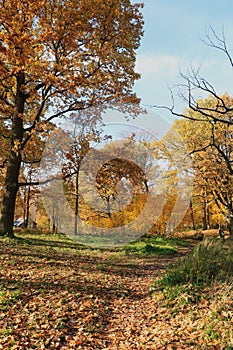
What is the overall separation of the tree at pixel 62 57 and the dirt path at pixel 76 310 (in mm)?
6084

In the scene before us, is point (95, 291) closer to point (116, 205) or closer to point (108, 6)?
point (108, 6)

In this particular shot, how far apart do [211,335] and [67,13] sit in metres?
10.7

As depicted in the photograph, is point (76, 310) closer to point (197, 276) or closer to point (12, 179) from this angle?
point (197, 276)

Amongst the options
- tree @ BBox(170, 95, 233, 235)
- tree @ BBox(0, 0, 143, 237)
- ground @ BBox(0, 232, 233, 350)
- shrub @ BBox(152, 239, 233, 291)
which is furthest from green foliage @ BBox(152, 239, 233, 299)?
tree @ BBox(170, 95, 233, 235)

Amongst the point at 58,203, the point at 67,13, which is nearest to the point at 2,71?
the point at 67,13

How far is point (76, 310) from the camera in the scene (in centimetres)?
545

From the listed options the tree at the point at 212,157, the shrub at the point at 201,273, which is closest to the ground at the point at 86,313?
the shrub at the point at 201,273

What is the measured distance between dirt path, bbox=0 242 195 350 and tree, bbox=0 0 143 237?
6084 millimetres

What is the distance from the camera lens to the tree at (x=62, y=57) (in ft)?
33.6

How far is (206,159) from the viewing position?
856 inches

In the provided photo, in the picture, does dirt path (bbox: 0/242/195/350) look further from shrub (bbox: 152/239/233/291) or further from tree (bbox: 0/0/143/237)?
tree (bbox: 0/0/143/237)

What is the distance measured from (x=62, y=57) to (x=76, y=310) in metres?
8.33

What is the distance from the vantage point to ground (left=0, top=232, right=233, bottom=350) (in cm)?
434

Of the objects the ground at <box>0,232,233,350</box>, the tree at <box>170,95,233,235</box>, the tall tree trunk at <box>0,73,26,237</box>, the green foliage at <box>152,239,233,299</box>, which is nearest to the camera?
the ground at <box>0,232,233,350</box>
